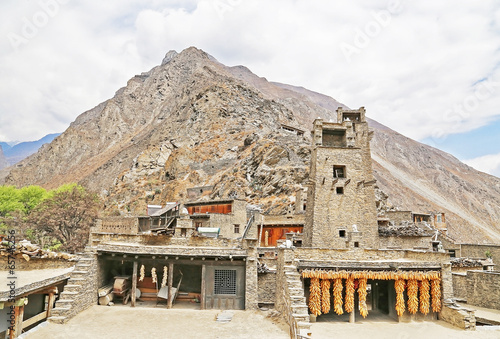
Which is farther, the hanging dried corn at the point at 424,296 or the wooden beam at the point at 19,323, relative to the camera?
the hanging dried corn at the point at 424,296

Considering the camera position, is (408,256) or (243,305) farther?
(408,256)

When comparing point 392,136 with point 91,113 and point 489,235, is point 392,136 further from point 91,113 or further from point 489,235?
point 91,113

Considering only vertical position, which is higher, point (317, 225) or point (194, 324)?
point (317, 225)

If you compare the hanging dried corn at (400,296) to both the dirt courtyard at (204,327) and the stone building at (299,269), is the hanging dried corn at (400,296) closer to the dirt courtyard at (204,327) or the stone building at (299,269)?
the stone building at (299,269)

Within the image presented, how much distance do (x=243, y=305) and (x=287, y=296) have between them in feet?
12.1

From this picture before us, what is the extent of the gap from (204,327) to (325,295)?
601cm

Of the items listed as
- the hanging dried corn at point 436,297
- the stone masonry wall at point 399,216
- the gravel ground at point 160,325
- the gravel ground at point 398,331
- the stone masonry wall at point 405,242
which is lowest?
the gravel ground at point 398,331

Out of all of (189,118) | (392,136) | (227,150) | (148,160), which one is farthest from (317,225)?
(392,136)

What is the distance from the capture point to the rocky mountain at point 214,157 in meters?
55.6

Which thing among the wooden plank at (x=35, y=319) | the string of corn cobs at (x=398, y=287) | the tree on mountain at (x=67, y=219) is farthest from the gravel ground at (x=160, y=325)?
the tree on mountain at (x=67, y=219)

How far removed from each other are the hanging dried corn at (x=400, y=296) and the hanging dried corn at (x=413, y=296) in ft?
1.15

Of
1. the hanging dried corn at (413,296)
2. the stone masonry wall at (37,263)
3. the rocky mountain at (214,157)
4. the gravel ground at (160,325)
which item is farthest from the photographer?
the rocky mountain at (214,157)

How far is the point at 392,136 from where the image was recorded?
153875mm

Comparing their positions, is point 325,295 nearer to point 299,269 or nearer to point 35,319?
point 299,269
